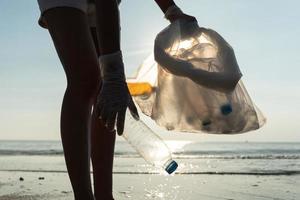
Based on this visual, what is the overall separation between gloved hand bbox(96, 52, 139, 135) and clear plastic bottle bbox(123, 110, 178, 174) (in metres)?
0.64

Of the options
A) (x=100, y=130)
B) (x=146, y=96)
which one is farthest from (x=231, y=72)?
(x=100, y=130)

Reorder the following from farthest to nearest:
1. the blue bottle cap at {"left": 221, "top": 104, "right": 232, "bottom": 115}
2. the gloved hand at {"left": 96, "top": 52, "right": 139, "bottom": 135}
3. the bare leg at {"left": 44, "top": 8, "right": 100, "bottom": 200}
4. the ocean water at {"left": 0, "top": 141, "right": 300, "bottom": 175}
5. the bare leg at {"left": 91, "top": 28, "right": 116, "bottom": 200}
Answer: the ocean water at {"left": 0, "top": 141, "right": 300, "bottom": 175}
the blue bottle cap at {"left": 221, "top": 104, "right": 232, "bottom": 115}
the bare leg at {"left": 91, "top": 28, "right": 116, "bottom": 200}
the bare leg at {"left": 44, "top": 8, "right": 100, "bottom": 200}
the gloved hand at {"left": 96, "top": 52, "right": 139, "bottom": 135}

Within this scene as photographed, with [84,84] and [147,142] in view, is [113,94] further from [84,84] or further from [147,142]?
[147,142]

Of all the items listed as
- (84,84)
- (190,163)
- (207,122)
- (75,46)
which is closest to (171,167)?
(207,122)

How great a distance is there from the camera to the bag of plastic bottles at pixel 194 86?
2.37 metres

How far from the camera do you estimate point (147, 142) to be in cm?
273

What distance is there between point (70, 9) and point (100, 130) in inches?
24.9

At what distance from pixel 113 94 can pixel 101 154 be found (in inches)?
24.8

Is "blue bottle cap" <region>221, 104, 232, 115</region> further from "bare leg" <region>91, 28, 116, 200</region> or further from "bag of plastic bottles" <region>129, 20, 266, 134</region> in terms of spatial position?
"bare leg" <region>91, 28, 116, 200</region>

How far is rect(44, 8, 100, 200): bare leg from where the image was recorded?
1.94 meters

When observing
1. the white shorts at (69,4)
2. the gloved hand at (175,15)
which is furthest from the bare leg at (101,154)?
the gloved hand at (175,15)

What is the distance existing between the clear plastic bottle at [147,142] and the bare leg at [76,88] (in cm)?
53

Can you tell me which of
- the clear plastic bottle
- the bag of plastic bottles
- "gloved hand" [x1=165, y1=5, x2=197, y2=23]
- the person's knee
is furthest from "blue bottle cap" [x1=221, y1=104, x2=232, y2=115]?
the person's knee

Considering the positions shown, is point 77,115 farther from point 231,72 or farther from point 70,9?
point 231,72
